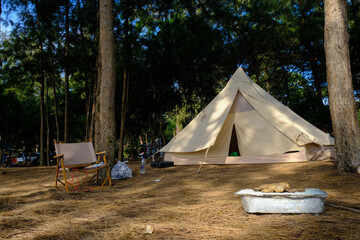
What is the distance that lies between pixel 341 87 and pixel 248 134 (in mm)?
3441

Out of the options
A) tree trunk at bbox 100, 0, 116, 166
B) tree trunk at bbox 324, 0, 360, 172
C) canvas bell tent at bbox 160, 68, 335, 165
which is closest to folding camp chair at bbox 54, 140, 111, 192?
tree trunk at bbox 100, 0, 116, 166

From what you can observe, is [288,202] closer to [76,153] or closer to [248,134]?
[76,153]

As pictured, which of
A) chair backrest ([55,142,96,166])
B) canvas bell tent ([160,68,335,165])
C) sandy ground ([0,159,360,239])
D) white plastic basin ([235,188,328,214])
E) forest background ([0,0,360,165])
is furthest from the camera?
forest background ([0,0,360,165])

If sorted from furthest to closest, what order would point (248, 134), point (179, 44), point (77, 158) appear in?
1. point (179, 44)
2. point (248, 134)
3. point (77, 158)

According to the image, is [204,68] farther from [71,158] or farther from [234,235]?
[234,235]

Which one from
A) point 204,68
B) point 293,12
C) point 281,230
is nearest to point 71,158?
point 281,230

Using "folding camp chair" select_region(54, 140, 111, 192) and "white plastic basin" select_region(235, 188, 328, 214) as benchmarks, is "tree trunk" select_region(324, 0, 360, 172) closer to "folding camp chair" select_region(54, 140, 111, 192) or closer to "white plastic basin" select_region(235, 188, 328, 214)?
"white plastic basin" select_region(235, 188, 328, 214)

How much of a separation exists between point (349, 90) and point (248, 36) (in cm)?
728

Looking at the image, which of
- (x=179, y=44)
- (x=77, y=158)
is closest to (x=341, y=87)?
(x=77, y=158)

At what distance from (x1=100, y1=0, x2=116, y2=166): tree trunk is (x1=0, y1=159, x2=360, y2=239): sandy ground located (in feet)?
4.67

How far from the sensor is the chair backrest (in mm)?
5055

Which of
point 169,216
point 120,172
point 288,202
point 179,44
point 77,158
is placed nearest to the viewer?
point 288,202

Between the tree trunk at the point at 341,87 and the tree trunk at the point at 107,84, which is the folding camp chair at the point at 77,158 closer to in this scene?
the tree trunk at the point at 107,84

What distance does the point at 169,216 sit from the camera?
2711 mm
